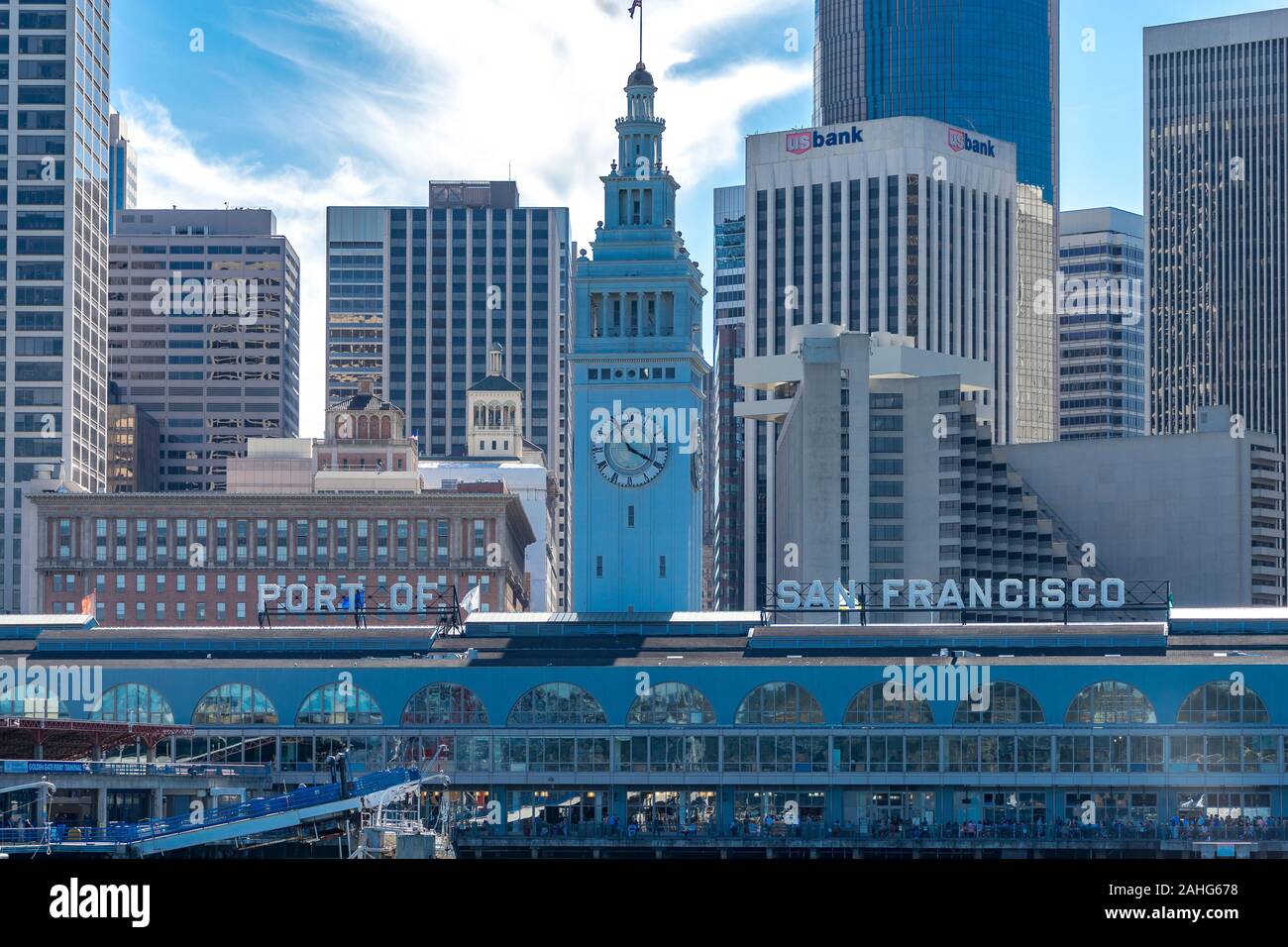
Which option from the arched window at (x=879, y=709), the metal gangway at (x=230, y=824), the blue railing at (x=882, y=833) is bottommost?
the blue railing at (x=882, y=833)

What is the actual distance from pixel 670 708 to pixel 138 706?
36985 millimetres

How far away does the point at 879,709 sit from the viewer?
14125cm

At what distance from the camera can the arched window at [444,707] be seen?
144125mm

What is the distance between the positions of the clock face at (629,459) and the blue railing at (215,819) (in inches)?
2325

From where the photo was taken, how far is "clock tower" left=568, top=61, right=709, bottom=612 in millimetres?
169750

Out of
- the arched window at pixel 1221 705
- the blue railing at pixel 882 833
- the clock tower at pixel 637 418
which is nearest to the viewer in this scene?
the blue railing at pixel 882 833

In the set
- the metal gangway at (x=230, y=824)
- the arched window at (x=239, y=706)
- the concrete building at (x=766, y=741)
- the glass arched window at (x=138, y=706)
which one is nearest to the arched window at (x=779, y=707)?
the concrete building at (x=766, y=741)

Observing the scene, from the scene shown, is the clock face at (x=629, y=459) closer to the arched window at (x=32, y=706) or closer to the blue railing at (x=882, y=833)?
the blue railing at (x=882, y=833)

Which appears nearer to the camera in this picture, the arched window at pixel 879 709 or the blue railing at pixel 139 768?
the blue railing at pixel 139 768

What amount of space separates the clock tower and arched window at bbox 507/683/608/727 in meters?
24.5

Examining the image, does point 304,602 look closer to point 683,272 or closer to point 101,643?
point 101,643

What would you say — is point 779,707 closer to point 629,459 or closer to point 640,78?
point 629,459

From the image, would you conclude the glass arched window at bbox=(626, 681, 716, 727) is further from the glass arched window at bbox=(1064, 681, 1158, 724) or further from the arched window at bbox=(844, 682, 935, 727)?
the glass arched window at bbox=(1064, 681, 1158, 724)
